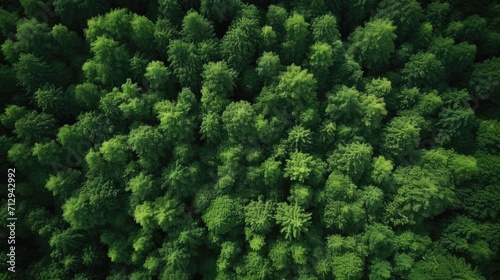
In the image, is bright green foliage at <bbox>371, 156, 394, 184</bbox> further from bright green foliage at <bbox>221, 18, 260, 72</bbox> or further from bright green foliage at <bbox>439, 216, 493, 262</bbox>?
bright green foliage at <bbox>221, 18, 260, 72</bbox>

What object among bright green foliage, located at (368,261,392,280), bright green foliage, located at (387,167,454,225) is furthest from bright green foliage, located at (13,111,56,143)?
bright green foliage, located at (387,167,454,225)

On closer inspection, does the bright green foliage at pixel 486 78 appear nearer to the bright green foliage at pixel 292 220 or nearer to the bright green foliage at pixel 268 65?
the bright green foliage at pixel 268 65

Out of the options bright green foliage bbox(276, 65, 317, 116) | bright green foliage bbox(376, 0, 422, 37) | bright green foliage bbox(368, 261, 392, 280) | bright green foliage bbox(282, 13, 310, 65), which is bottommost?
bright green foliage bbox(368, 261, 392, 280)

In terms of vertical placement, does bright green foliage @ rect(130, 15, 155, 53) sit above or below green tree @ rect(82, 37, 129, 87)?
above

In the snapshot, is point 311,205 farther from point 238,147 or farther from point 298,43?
point 298,43

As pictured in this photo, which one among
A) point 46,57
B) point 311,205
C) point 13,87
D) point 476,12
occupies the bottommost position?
point 311,205

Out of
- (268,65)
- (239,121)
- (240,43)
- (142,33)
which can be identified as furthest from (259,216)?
(142,33)

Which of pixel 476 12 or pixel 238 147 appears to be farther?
pixel 476 12

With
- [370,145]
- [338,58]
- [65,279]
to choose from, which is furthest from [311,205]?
[65,279]
